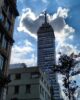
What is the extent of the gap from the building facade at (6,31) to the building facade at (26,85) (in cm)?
2027

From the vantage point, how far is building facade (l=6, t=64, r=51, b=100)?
57406 millimetres

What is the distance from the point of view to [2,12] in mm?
38375

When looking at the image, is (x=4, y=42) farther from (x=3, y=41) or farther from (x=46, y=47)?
(x=46, y=47)

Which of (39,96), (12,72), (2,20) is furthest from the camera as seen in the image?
(12,72)

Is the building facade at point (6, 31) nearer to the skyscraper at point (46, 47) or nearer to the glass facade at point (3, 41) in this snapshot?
the glass facade at point (3, 41)

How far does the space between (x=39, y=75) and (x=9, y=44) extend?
2146cm

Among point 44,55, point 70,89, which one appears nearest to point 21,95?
point 70,89

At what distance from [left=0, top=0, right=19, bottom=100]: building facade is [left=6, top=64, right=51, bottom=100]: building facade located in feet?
66.5

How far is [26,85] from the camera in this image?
58.7 metres

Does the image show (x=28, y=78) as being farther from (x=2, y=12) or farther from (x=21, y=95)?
(x=2, y=12)

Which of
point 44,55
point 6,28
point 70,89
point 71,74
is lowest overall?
point 70,89

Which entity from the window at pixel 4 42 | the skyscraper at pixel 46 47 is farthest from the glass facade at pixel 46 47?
the window at pixel 4 42

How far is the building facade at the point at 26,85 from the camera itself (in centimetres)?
5741

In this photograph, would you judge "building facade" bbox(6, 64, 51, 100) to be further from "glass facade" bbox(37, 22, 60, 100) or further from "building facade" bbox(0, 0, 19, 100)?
"glass facade" bbox(37, 22, 60, 100)
